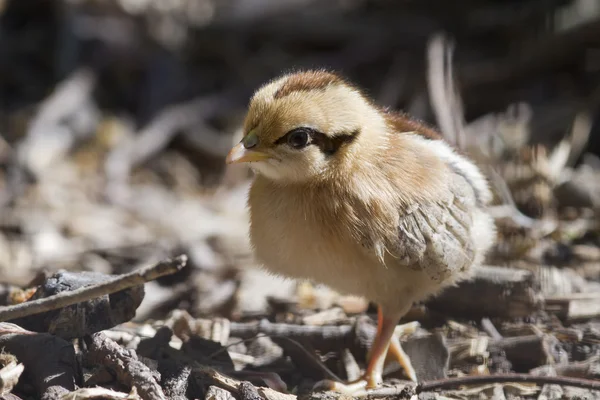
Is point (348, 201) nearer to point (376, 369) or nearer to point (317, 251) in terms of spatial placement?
point (317, 251)

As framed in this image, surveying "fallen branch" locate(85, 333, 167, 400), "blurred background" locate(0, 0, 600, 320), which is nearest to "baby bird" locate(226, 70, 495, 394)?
"fallen branch" locate(85, 333, 167, 400)

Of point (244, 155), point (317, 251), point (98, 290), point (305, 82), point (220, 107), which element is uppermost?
point (220, 107)

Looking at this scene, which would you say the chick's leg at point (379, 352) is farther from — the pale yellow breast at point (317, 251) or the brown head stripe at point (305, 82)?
the brown head stripe at point (305, 82)

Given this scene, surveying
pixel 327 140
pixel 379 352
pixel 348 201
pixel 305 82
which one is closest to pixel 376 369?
pixel 379 352

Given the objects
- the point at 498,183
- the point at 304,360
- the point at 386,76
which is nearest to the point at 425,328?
the point at 304,360

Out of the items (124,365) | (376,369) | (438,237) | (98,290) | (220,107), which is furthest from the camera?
(220,107)

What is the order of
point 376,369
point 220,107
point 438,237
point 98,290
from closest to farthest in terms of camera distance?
point 98,290
point 438,237
point 376,369
point 220,107

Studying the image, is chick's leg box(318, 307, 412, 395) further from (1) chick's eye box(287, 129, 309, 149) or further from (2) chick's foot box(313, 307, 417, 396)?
(1) chick's eye box(287, 129, 309, 149)

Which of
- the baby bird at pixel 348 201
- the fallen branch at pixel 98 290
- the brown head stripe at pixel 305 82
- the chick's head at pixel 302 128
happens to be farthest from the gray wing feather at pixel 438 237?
the fallen branch at pixel 98 290
